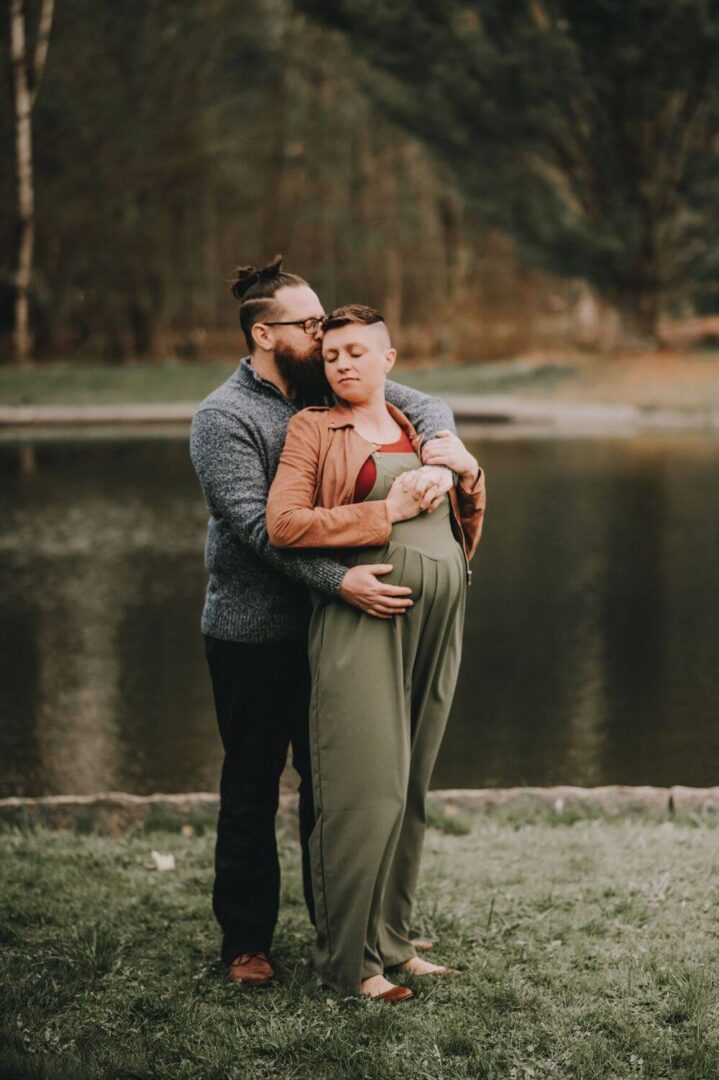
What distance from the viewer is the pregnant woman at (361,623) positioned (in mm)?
3564

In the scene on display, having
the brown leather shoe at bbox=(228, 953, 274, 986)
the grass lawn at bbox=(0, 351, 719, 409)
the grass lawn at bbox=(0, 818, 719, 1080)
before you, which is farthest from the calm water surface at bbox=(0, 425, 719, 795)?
the grass lawn at bbox=(0, 351, 719, 409)

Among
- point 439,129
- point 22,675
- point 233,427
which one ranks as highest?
point 439,129

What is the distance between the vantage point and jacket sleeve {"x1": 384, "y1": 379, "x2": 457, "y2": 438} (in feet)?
12.6

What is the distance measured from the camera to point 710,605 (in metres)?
9.26

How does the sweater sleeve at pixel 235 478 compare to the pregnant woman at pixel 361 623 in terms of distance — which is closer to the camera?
the pregnant woman at pixel 361 623

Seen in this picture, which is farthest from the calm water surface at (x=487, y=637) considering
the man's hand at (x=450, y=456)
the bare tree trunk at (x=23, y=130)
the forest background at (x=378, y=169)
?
the bare tree trunk at (x=23, y=130)

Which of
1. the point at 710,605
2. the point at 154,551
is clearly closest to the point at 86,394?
the point at 154,551

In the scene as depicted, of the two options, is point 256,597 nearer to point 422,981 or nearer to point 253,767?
point 253,767

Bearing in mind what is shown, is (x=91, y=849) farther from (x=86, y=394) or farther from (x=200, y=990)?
(x=86, y=394)

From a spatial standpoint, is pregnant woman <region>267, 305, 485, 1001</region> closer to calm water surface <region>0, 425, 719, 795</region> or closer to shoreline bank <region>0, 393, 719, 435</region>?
calm water surface <region>0, 425, 719, 795</region>

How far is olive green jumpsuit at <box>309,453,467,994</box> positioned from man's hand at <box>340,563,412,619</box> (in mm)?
48

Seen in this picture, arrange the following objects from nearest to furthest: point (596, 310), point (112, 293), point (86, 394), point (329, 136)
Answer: point (86, 394)
point (112, 293)
point (329, 136)
point (596, 310)

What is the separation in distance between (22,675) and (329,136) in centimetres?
3177

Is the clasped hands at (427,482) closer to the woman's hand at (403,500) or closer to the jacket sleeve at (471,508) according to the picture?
the woman's hand at (403,500)
